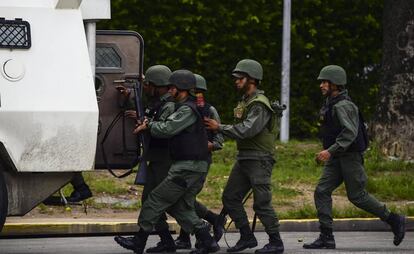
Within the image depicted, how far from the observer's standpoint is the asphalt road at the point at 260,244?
13.1 m

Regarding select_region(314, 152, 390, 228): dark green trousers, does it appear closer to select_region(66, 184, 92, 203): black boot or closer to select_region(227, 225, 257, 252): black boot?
select_region(227, 225, 257, 252): black boot

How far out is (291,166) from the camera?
18703 mm

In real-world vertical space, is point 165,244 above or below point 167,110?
below

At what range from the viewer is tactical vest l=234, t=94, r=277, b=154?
12.5 meters

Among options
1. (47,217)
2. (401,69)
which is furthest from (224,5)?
(47,217)

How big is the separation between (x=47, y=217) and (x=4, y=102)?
4.38 metres

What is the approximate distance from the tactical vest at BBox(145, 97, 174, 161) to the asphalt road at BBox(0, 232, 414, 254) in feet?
3.52

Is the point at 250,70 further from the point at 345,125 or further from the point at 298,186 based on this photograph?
the point at 298,186

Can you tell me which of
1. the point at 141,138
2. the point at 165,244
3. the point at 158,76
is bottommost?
the point at 165,244

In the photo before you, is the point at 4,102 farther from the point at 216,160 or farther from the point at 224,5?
the point at 224,5

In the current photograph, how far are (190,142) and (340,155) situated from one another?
5.56 ft

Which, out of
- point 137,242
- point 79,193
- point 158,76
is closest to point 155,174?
point 137,242

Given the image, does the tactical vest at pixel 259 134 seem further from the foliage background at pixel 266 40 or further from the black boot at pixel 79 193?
the foliage background at pixel 266 40

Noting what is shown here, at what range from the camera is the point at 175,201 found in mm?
12188
